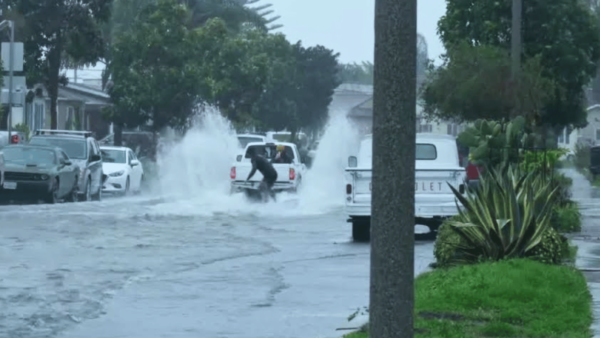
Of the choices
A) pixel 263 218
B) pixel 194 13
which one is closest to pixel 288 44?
pixel 194 13

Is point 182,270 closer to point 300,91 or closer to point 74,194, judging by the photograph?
point 74,194

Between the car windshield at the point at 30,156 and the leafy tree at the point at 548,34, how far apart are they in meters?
10.2

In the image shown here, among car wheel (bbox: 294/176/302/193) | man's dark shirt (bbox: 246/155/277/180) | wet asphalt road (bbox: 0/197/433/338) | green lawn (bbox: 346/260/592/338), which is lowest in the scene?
wet asphalt road (bbox: 0/197/433/338)

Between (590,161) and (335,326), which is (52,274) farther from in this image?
(590,161)

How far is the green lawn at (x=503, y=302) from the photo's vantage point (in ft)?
37.7

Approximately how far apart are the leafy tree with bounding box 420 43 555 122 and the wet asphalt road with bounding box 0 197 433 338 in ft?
13.2

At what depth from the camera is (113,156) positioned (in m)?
44.4

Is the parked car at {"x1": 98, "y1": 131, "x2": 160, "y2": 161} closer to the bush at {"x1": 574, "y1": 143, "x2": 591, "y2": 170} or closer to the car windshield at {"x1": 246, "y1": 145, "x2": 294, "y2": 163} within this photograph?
the bush at {"x1": 574, "y1": 143, "x2": 591, "y2": 170}

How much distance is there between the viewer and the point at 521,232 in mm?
16703

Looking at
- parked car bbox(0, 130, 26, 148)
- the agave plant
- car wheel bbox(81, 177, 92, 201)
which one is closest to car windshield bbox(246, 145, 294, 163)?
car wheel bbox(81, 177, 92, 201)

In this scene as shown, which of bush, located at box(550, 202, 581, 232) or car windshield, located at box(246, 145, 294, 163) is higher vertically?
car windshield, located at box(246, 145, 294, 163)

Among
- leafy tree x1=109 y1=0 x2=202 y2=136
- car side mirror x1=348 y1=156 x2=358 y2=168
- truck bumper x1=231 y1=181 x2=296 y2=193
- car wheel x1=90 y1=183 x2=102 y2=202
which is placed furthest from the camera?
leafy tree x1=109 y1=0 x2=202 y2=136

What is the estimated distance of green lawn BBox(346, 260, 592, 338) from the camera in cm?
1150

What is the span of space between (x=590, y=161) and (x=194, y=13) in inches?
903
